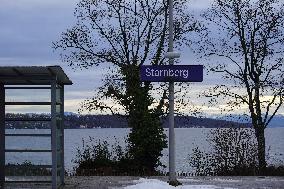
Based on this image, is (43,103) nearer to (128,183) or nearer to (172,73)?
(172,73)

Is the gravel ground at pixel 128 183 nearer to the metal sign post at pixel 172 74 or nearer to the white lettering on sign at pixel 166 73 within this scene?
the metal sign post at pixel 172 74

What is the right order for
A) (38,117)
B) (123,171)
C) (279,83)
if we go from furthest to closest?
(279,83) → (123,171) → (38,117)

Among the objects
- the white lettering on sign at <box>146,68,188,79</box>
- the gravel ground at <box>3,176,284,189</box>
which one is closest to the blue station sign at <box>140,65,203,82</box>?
the white lettering on sign at <box>146,68,188,79</box>

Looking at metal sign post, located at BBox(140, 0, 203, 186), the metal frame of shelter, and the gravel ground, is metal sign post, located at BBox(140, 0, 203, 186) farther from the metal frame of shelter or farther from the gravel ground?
the metal frame of shelter

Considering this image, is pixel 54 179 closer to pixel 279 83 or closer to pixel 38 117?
pixel 38 117

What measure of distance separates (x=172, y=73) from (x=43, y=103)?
11.1 feet

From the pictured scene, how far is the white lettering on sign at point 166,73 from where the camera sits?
1600 cm

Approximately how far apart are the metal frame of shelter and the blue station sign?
2060 millimetres

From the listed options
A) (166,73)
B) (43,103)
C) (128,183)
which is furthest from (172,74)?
(128,183)

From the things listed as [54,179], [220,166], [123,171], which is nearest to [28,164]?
[54,179]

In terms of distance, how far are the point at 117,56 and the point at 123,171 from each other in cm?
651

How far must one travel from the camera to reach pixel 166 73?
632 inches

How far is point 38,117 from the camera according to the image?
16.0 metres

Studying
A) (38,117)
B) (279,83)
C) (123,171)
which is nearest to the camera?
(38,117)
